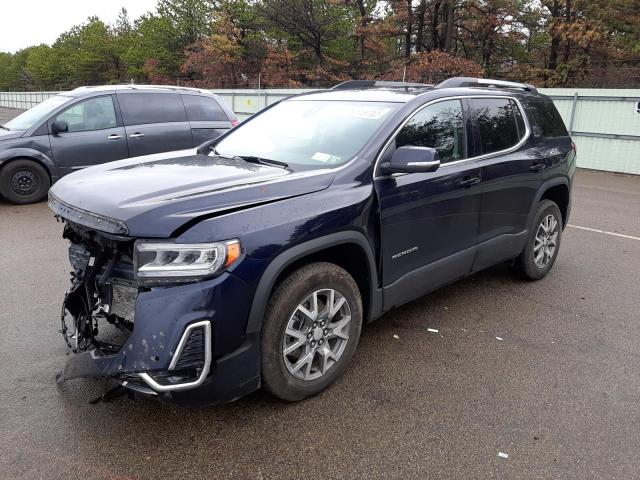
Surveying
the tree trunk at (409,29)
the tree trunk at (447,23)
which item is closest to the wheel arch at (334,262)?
the tree trunk at (447,23)

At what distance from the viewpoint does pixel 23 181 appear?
7.99m

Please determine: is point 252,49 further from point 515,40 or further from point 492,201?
point 492,201

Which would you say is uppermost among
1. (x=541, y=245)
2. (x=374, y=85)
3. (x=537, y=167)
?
(x=374, y=85)

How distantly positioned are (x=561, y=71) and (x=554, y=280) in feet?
71.3

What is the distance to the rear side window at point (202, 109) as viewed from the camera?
9.05 meters

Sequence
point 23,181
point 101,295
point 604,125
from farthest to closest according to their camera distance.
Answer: point 604,125, point 23,181, point 101,295

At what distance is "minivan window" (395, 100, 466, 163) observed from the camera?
3.63 meters

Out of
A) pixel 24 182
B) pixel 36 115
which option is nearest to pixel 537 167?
pixel 24 182

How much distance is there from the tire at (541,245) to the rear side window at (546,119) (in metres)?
0.68

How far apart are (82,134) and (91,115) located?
1.12ft

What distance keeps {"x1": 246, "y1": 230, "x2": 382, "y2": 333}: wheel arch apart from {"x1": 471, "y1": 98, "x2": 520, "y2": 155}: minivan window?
1.64m

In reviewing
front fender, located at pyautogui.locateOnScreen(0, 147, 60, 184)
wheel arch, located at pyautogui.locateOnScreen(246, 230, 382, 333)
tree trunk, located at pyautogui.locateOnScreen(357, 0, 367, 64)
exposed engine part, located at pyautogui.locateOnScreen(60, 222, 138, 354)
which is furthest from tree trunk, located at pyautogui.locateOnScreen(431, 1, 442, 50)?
exposed engine part, located at pyautogui.locateOnScreen(60, 222, 138, 354)

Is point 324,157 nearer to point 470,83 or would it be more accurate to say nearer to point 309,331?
Result: point 309,331

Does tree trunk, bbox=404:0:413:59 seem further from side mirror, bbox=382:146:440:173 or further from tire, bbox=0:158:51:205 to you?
side mirror, bbox=382:146:440:173
